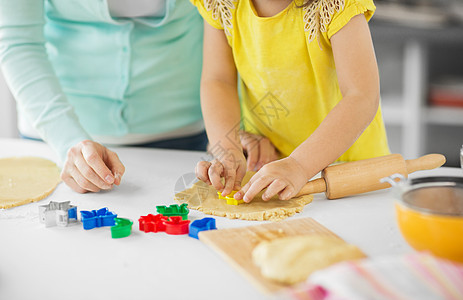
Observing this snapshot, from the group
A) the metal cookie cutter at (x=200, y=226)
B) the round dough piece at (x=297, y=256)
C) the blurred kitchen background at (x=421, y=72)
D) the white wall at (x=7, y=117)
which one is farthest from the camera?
the blurred kitchen background at (x=421, y=72)

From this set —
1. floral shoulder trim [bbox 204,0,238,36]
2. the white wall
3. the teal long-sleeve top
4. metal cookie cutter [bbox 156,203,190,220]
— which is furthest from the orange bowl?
the white wall

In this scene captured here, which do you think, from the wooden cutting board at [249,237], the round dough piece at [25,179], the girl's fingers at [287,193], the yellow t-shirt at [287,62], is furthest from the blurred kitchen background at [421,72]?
the wooden cutting board at [249,237]

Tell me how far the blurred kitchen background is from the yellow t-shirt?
1.34 m

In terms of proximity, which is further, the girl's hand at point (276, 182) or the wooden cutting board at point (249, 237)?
the girl's hand at point (276, 182)

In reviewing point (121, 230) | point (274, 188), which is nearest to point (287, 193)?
point (274, 188)

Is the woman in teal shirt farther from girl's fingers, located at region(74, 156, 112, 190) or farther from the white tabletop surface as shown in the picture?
the white tabletop surface

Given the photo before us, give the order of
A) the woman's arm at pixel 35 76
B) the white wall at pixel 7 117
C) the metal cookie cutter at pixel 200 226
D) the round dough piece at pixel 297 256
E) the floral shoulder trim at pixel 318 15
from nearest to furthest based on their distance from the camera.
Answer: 1. the round dough piece at pixel 297 256
2. the metal cookie cutter at pixel 200 226
3. the floral shoulder trim at pixel 318 15
4. the woman's arm at pixel 35 76
5. the white wall at pixel 7 117

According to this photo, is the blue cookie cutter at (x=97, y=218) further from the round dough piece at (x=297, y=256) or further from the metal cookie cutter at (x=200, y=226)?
the round dough piece at (x=297, y=256)

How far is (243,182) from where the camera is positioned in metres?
0.88

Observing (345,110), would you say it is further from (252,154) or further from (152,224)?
(152,224)

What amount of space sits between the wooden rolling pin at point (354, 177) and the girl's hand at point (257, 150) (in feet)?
0.83

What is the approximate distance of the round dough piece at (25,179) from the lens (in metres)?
0.83

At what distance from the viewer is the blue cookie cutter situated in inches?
27.5

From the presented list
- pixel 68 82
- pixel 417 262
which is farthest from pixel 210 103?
pixel 417 262
